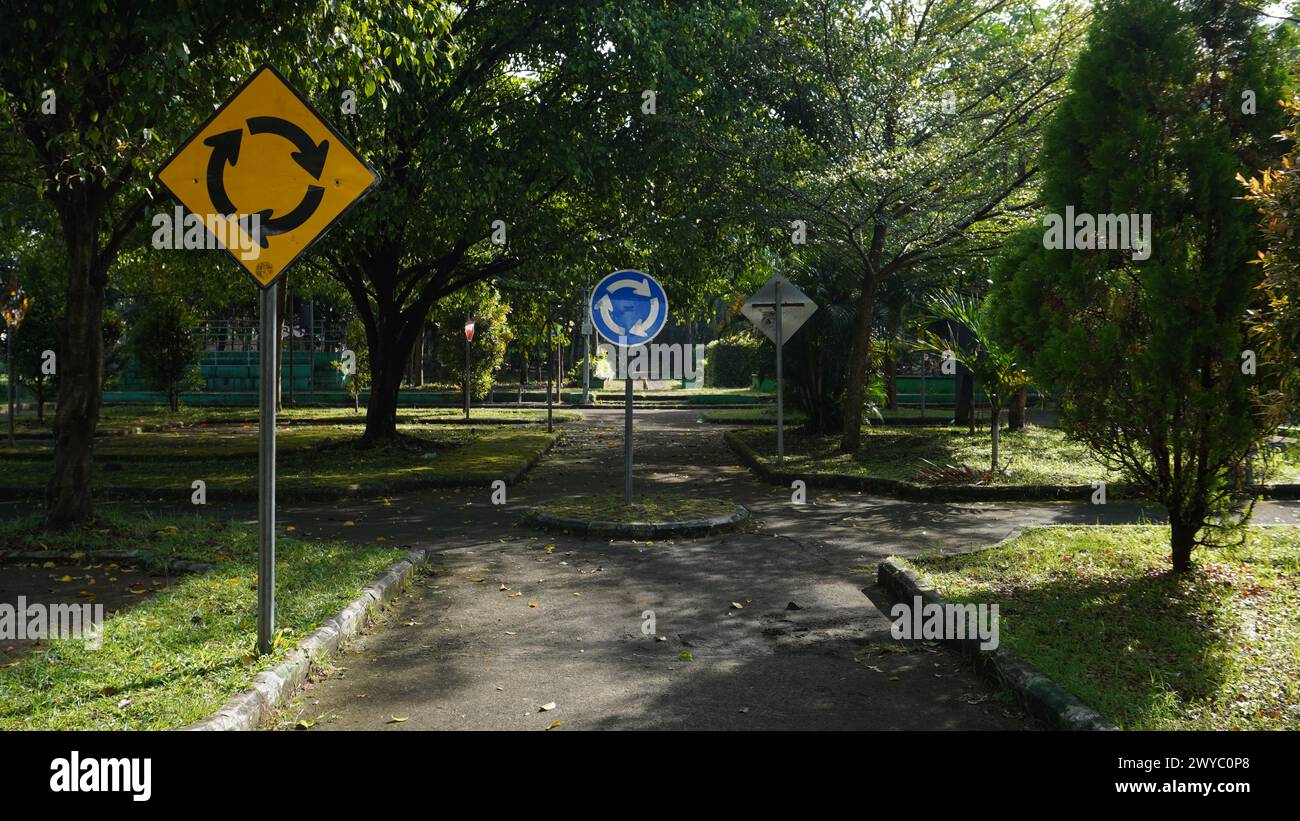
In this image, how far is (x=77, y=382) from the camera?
8.62m

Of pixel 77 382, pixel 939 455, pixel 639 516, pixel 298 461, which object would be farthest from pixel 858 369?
pixel 77 382

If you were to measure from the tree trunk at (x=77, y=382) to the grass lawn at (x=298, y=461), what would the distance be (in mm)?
3532

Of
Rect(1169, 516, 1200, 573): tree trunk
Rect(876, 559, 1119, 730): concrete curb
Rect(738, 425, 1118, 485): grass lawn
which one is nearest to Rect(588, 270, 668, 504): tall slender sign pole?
Rect(738, 425, 1118, 485): grass lawn

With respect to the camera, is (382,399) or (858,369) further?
(382,399)

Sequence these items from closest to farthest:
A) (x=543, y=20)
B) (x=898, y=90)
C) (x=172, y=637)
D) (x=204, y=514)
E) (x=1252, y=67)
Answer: (x=172, y=637) < (x=1252, y=67) < (x=204, y=514) < (x=543, y=20) < (x=898, y=90)

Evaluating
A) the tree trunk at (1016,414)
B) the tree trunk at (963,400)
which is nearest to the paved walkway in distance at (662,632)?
the tree trunk at (1016,414)

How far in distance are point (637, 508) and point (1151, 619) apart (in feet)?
18.5

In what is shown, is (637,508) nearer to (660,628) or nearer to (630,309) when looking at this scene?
(630,309)

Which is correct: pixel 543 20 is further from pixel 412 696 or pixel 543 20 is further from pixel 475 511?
pixel 412 696

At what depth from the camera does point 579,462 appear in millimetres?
17281

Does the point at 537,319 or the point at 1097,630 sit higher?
the point at 537,319

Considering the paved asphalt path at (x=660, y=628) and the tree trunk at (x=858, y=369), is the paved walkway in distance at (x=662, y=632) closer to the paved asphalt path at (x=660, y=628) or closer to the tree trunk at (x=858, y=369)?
the paved asphalt path at (x=660, y=628)
